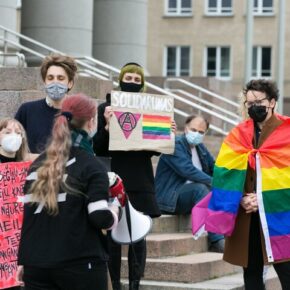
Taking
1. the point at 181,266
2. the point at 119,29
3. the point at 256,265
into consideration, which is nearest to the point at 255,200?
the point at 256,265

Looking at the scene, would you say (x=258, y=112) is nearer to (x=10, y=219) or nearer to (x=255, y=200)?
(x=255, y=200)

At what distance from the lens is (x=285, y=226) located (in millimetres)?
8266

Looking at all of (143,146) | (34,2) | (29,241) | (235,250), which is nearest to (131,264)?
(143,146)

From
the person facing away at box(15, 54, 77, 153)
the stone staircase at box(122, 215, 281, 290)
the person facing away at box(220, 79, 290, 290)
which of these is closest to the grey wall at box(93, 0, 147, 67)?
the stone staircase at box(122, 215, 281, 290)

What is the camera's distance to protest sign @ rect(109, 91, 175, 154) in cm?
953

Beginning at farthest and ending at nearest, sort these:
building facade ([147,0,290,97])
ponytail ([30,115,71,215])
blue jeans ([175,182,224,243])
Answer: building facade ([147,0,290,97]) < blue jeans ([175,182,224,243]) < ponytail ([30,115,71,215])

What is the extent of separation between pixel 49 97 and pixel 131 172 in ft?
3.48

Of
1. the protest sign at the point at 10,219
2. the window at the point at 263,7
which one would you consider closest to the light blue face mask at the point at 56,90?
the protest sign at the point at 10,219

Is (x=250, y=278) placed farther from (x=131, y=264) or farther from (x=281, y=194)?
(x=131, y=264)

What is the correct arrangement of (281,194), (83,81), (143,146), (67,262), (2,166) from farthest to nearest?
(83,81) → (143,146) → (2,166) → (281,194) → (67,262)

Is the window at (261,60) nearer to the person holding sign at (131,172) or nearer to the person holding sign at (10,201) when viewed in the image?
the person holding sign at (131,172)

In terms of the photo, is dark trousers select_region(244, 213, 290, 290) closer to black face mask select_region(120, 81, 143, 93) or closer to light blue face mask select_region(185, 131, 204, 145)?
black face mask select_region(120, 81, 143, 93)

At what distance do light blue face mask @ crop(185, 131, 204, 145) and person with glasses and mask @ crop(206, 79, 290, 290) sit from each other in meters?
3.69

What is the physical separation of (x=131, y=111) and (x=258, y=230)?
1.93 metres
